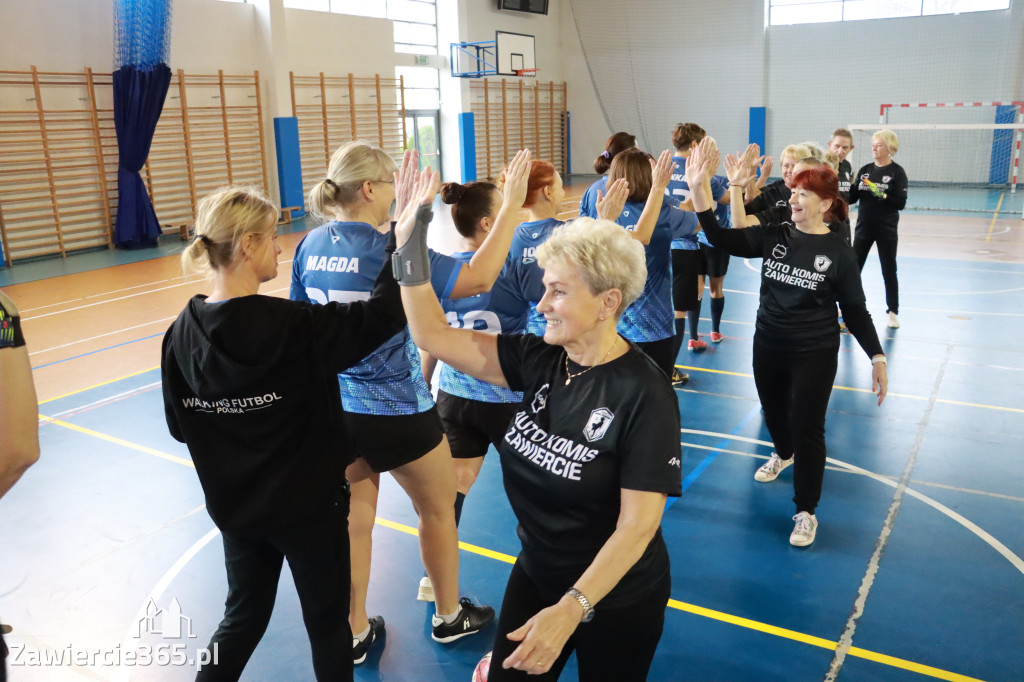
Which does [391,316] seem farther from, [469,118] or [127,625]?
[469,118]

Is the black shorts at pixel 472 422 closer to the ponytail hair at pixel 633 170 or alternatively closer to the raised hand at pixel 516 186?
the raised hand at pixel 516 186

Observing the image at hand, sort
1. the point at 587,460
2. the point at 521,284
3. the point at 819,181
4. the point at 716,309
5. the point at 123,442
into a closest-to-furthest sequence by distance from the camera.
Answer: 1. the point at 587,460
2. the point at 521,284
3. the point at 819,181
4. the point at 123,442
5. the point at 716,309

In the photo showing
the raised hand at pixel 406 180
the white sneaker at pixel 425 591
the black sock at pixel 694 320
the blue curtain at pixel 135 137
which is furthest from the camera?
the blue curtain at pixel 135 137

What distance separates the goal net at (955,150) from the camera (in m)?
18.5

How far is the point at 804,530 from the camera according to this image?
3977 millimetres

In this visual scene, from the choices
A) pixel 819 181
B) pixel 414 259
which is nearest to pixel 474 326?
pixel 414 259

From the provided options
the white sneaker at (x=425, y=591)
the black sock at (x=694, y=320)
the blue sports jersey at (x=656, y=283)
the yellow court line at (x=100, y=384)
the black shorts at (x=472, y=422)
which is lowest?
the white sneaker at (x=425, y=591)

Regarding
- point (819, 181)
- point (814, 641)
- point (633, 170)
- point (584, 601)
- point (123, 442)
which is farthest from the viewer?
point (123, 442)

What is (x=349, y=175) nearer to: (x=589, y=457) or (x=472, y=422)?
(x=472, y=422)

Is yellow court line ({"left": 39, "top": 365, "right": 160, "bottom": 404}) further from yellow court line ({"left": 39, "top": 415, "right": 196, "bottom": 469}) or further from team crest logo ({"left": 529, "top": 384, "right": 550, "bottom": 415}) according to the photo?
team crest logo ({"left": 529, "top": 384, "right": 550, "bottom": 415})

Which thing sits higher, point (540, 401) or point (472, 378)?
point (540, 401)

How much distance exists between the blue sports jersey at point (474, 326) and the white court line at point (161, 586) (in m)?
1.70

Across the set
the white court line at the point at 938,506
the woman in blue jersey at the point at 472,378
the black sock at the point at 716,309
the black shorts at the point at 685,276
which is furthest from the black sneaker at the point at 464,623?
the black sock at the point at 716,309

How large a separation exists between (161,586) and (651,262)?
3.19 m
